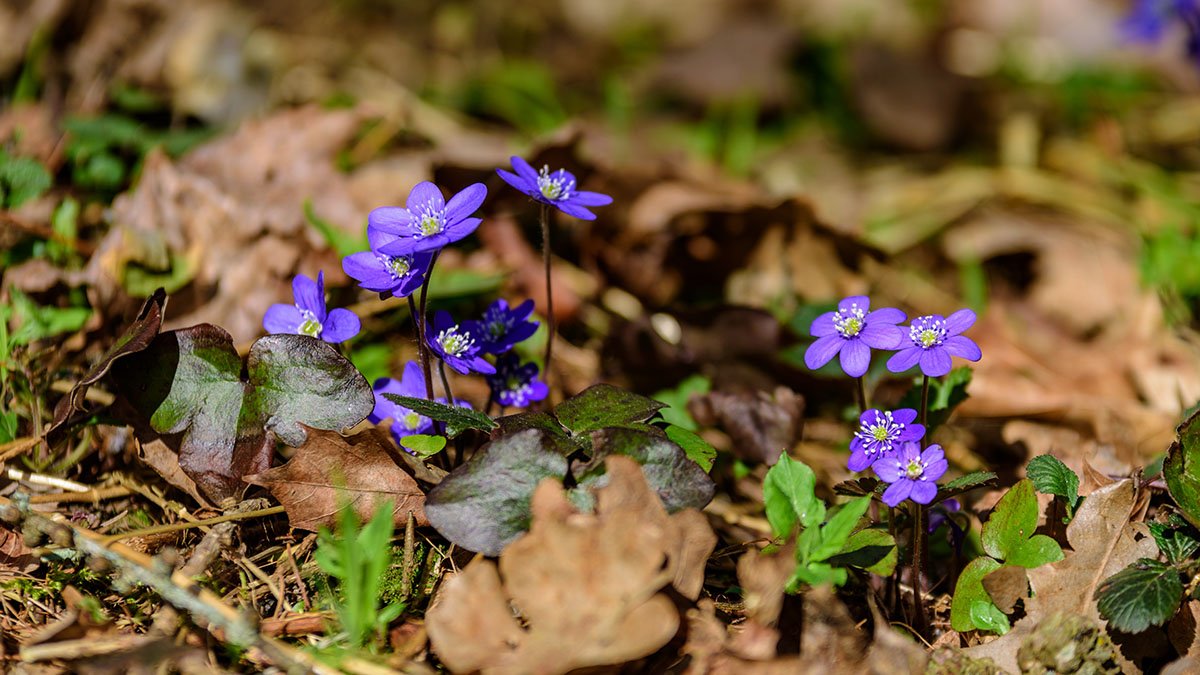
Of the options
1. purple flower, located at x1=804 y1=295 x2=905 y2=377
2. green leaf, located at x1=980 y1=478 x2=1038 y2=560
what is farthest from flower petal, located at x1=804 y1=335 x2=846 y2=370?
green leaf, located at x1=980 y1=478 x2=1038 y2=560

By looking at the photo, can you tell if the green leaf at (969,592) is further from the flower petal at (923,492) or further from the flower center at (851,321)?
the flower center at (851,321)

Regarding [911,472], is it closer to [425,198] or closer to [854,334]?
[854,334]

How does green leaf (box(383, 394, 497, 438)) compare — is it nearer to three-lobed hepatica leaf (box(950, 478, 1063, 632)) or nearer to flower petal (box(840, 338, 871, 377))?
flower petal (box(840, 338, 871, 377))

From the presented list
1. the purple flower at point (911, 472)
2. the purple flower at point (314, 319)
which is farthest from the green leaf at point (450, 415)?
the purple flower at point (911, 472)

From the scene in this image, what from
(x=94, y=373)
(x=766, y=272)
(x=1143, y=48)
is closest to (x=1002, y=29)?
(x=1143, y=48)

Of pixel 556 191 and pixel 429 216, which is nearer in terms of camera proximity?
pixel 429 216

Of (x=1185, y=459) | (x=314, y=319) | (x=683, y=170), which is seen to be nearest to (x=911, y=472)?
(x=1185, y=459)
